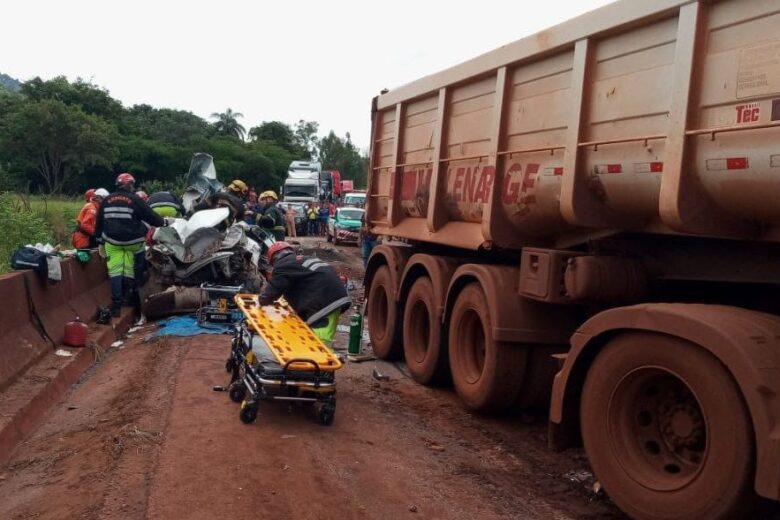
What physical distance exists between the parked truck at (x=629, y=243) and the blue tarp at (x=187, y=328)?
3.28 meters

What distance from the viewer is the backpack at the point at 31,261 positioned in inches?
304

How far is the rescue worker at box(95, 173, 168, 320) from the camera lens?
10.1m

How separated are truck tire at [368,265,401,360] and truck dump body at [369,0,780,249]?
1152 millimetres

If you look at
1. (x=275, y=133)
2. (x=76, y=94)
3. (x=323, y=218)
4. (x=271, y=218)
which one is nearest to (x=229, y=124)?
(x=275, y=133)

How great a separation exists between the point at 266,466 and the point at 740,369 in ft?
9.29

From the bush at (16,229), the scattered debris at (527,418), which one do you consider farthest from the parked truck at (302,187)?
the scattered debris at (527,418)

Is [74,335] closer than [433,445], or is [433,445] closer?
[433,445]

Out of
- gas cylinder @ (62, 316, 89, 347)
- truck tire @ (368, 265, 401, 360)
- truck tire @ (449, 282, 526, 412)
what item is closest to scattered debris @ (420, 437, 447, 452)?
truck tire @ (449, 282, 526, 412)

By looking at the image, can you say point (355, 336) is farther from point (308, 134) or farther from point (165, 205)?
point (308, 134)

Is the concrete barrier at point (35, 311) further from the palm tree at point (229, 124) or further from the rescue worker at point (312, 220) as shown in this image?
the palm tree at point (229, 124)

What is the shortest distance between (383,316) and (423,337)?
4.50 ft

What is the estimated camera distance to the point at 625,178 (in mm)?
4715

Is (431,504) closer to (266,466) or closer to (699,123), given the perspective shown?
(266,466)

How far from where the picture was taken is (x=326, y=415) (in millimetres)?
5836
